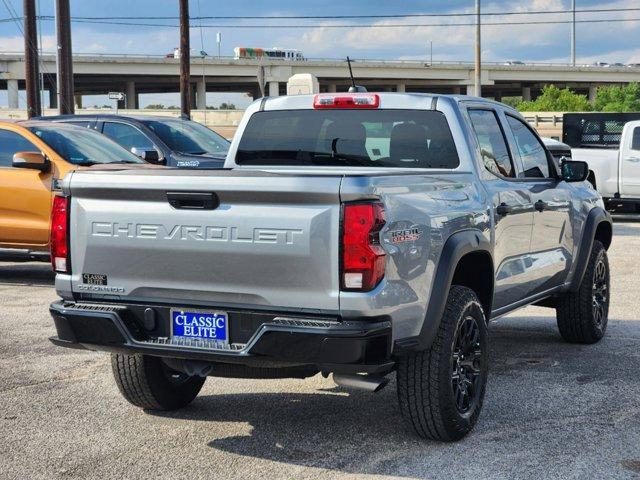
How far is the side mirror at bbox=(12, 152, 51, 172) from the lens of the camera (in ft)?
35.3

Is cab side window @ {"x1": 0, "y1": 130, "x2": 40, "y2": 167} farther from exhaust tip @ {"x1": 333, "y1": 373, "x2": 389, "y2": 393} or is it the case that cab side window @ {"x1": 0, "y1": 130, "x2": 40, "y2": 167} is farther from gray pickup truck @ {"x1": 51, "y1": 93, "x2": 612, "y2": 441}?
exhaust tip @ {"x1": 333, "y1": 373, "x2": 389, "y2": 393}

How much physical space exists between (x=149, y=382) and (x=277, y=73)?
95799mm

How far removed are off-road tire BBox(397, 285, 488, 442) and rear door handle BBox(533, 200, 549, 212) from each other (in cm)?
167

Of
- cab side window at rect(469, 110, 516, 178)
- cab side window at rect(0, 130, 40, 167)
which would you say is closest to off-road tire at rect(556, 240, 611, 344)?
cab side window at rect(469, 110, 516, 178)

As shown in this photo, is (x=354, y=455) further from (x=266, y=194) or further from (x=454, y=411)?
(x=266, y=194)

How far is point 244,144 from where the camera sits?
668cm

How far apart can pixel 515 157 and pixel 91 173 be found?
307 centimetres

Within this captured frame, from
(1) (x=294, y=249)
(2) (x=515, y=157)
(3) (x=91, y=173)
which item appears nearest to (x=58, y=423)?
(3) (x=91, y=173)

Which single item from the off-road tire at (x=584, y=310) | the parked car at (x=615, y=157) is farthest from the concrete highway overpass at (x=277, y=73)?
the off-road tire at (x=584, y=310)

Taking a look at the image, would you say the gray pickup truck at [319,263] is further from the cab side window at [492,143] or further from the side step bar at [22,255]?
the side step bar at [22,255]

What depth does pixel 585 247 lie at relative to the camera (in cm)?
770

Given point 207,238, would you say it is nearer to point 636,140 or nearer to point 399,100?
point 399,100

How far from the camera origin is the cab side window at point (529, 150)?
22.7ft

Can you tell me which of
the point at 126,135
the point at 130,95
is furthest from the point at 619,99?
the point at 126,135
